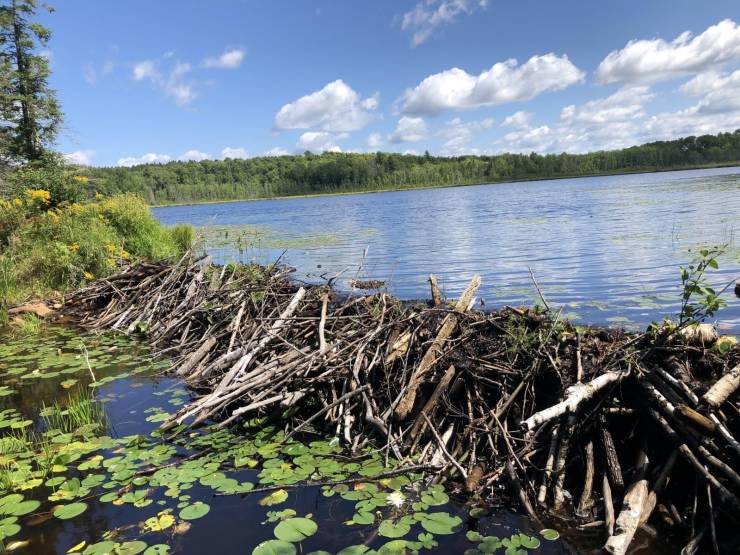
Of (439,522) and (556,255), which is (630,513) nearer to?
(439,522)

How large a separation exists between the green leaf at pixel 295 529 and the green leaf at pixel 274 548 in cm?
6

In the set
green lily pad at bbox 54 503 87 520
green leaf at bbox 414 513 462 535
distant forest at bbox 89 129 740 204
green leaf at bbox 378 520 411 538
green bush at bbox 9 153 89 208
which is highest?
distant forest at bbox 89 129 740 204

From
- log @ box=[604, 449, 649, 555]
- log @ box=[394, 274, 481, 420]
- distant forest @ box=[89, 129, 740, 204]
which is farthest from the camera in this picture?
distant forest @ box=[89, 129, 740, 204]

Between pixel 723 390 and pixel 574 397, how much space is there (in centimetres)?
102

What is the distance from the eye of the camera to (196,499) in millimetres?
4223

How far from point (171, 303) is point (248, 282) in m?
1.79

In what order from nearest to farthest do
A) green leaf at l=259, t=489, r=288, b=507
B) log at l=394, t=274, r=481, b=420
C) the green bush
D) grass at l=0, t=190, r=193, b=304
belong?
green leaf at l=259, t=489, r=288, b=507, log at l=394, t=274, r=481, b=420, grass at l=0, t=190, r=193, b=304, the green bush

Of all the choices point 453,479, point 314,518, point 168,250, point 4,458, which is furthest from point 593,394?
point 168,250

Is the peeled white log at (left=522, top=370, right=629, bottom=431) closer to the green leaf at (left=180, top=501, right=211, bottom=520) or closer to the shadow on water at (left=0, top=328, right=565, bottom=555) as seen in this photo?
the shadow on water at (left=0, top=328, right=565, bottom=555)

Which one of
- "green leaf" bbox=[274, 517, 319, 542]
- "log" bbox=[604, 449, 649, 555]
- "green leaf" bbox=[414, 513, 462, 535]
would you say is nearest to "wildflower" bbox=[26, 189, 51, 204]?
"green leaf" bbox=[274, 517, 319, 542]

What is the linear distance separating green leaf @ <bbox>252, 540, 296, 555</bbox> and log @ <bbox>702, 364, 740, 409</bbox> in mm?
3258

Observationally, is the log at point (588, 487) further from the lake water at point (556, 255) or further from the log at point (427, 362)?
the lake water at point (556, 255)

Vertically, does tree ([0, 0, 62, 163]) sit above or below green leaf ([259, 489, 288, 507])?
above

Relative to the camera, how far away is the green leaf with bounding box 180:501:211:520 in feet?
12.9
